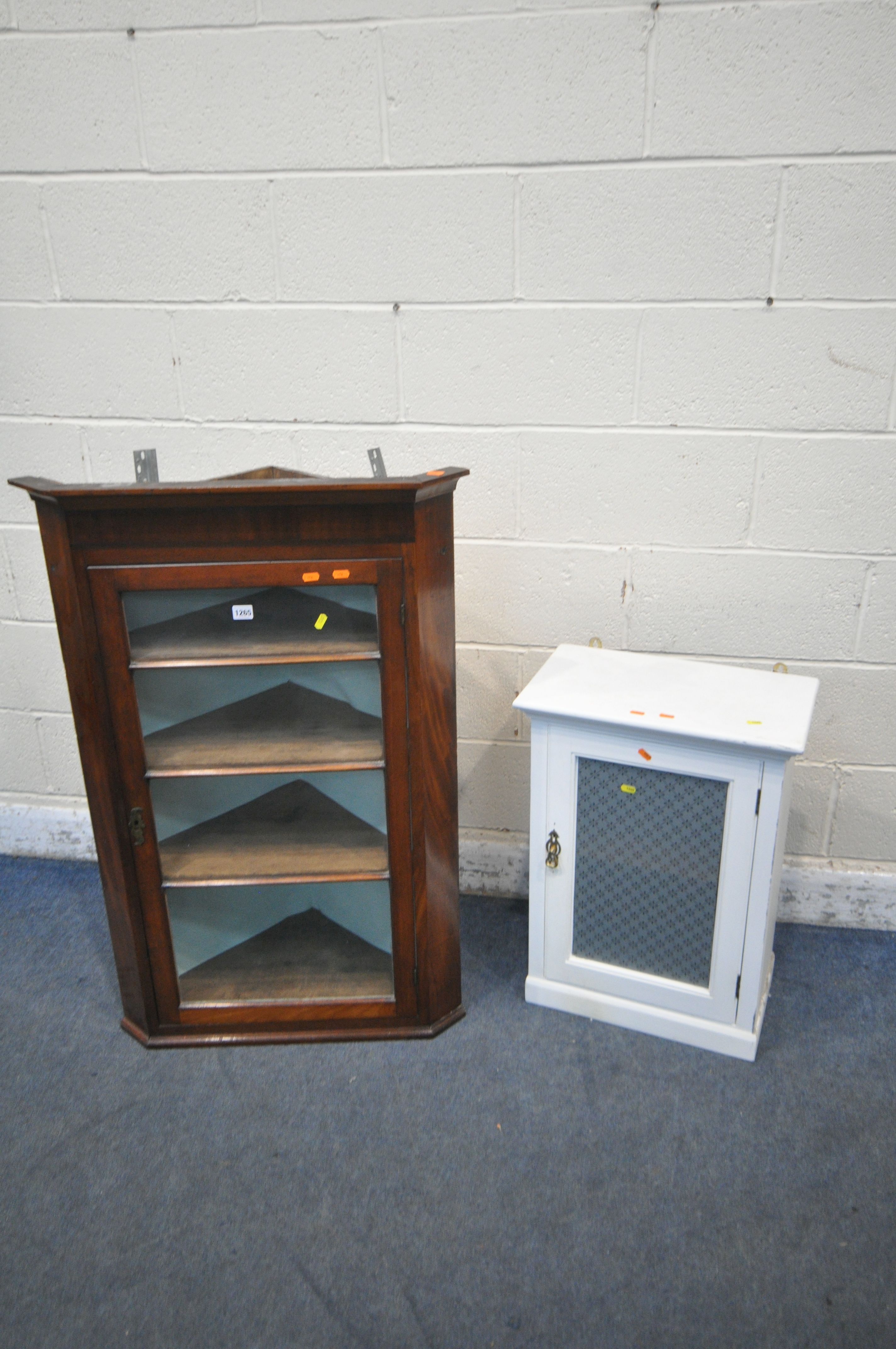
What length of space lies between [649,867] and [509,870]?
2.17ft

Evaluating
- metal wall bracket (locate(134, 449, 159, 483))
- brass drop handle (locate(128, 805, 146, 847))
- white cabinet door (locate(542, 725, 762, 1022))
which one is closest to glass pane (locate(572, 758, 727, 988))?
white cabinet door (locate(542, 725, 762, 1022))

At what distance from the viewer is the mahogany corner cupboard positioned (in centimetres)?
166

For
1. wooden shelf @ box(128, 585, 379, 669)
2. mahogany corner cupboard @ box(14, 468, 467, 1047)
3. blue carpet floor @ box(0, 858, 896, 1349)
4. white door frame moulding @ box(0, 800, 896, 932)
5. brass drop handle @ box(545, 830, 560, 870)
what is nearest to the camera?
blue carpet floor @ box(0, 858, 896, 1349)

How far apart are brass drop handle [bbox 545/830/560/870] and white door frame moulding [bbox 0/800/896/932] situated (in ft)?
1.47

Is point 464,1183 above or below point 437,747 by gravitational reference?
below

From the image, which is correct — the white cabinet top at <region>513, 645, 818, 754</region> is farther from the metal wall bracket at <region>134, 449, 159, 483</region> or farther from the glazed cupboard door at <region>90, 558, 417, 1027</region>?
the metal wall bracket at <region>134, 449, 159, 483</region>

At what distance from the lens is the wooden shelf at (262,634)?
1.77 m

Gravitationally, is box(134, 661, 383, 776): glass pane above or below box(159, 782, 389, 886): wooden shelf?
above

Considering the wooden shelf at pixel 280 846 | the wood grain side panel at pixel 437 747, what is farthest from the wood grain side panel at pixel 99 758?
the wood grain side panel at pixel 437 747

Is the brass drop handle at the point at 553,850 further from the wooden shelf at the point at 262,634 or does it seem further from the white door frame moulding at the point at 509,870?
the wooden shelf at the point at 262,634

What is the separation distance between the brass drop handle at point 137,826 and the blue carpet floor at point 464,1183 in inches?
20.9

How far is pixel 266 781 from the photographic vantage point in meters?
2.07

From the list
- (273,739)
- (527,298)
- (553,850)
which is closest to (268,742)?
(273,739)

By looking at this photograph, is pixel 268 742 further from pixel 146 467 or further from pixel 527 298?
pixel 527 298
